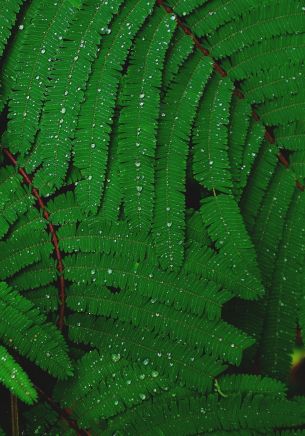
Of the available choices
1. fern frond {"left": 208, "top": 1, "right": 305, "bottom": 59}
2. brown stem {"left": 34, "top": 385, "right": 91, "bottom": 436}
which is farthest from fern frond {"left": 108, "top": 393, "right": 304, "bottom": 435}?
fern frond {"left": 208, "top": 1, "right": 305, "bottom": 59}

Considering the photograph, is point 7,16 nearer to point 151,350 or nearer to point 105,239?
point 105,239

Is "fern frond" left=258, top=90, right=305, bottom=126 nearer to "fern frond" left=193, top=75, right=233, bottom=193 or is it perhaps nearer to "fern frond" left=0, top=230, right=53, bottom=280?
"fern frond" left=193, top=75, right=233, bottom=193

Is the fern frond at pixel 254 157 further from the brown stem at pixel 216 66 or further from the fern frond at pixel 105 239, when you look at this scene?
the fern frond at pixel 105 239

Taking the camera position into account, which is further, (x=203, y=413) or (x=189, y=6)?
(x=189, y=6)

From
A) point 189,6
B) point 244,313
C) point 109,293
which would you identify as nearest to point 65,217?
point 109,293

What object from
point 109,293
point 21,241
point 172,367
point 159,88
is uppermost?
point 159,88

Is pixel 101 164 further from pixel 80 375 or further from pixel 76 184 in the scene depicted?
pixel 80 375

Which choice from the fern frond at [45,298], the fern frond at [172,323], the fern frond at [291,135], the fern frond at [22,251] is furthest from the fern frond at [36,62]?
the fern frond at [291,135]
